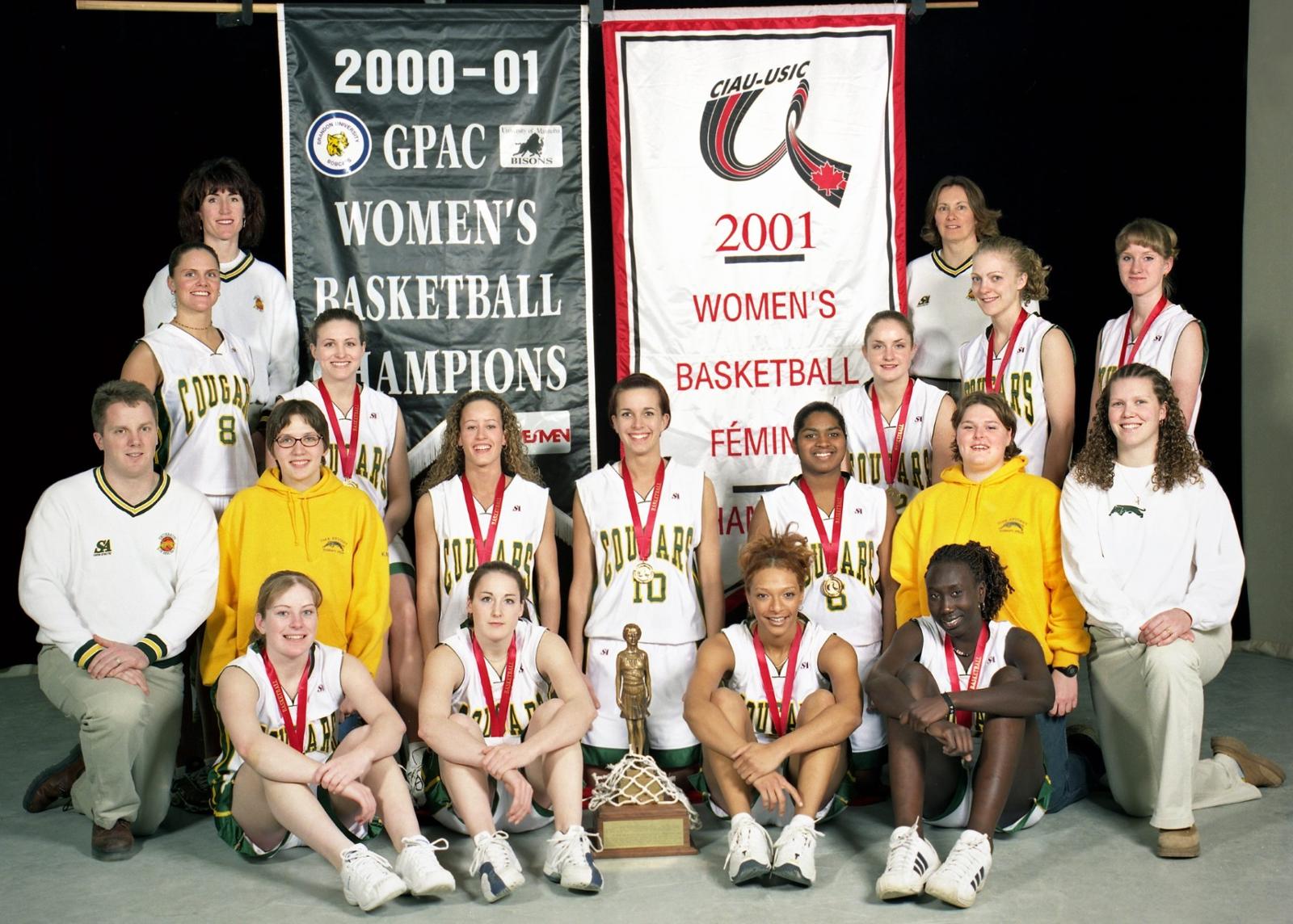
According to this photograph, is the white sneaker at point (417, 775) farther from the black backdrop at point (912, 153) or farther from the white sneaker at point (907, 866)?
the black backdrop at point (912, 153)

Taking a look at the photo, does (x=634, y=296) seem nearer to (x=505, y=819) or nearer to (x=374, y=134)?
(x=374, y=134)

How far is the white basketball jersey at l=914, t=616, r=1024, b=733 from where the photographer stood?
4219 mm

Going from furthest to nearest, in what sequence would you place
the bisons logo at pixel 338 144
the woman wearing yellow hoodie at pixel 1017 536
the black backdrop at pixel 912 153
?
the black backdrop at pixel 912 153
the bisons logo at pixel 338 144
the woman wearing yellow hoodie at pixel 1017 536

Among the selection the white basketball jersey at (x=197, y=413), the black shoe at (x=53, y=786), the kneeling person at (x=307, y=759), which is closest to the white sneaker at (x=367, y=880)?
the kneeling person at (x=307, y=759)

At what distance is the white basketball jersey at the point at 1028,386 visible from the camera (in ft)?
16.6

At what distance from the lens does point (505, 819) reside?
4.35m

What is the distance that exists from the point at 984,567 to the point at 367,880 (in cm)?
199

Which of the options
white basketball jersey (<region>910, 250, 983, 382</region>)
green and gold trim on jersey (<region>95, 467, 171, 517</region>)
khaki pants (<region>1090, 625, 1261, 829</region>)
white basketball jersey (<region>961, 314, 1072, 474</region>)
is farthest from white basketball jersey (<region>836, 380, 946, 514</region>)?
green and gold trim on jersey (<region>95, 467, 171, 517</region>)

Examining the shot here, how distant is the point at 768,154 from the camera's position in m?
5.55

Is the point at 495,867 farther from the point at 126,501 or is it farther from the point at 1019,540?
the point at 1019,540

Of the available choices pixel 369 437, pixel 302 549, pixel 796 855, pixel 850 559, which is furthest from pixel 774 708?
pixel 369 437

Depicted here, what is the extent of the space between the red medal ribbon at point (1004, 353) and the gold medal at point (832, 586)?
91cm

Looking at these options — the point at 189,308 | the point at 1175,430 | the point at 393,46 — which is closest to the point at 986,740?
the point at 1175,430

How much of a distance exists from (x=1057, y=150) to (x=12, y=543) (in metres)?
4.99
